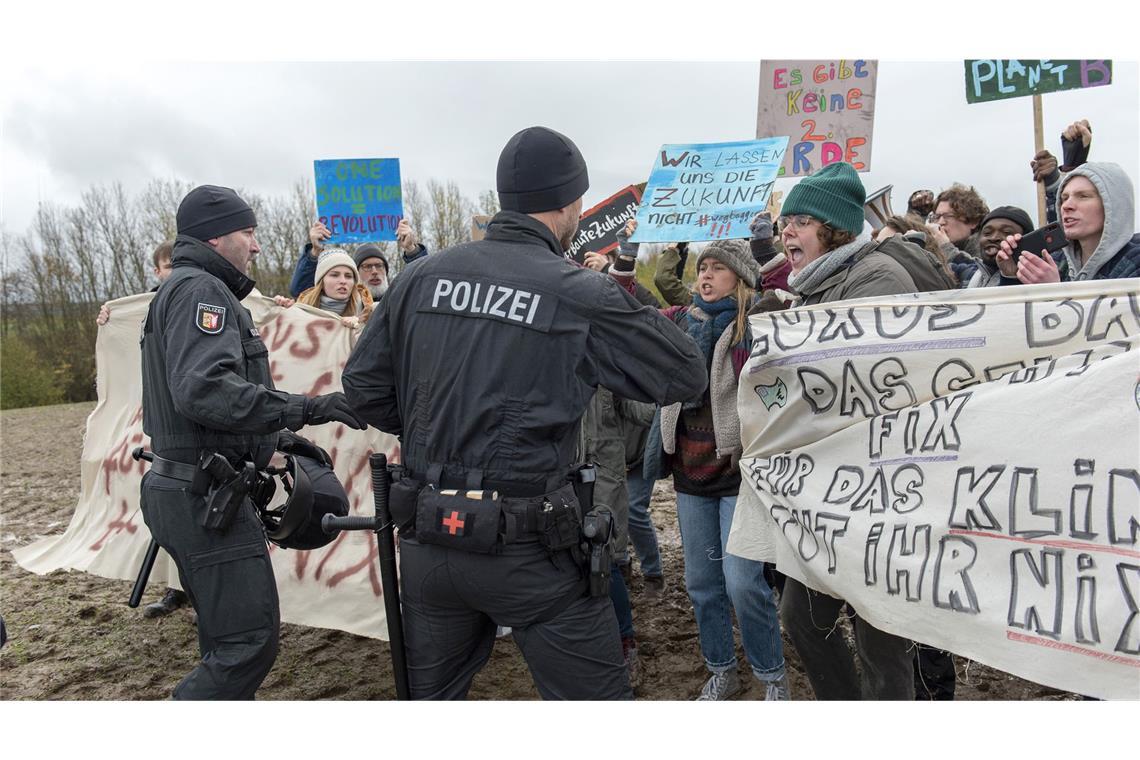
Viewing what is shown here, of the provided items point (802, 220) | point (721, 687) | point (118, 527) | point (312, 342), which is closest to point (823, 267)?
point (802, 220)

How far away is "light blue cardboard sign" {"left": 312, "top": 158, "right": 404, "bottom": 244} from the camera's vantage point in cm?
672

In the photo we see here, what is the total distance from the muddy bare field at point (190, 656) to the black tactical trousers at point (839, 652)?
A: 792 millimetres

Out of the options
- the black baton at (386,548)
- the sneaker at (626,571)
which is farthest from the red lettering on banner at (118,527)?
the sneaker at (626,571)

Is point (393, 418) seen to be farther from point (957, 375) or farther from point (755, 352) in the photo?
point (957, 375)

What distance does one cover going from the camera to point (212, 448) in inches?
138

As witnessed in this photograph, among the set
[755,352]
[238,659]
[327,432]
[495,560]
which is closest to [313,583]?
[327,432]

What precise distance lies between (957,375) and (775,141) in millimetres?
2958

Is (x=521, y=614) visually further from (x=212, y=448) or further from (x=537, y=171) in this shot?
(x=212, y=448)

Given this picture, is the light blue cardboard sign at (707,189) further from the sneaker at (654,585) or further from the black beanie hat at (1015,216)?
the sneaker at (654,585)

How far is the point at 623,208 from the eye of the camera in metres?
6.71

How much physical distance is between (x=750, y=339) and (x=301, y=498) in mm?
2107

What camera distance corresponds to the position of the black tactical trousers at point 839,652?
3.20 m

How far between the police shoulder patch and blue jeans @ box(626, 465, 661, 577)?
9.32 ft

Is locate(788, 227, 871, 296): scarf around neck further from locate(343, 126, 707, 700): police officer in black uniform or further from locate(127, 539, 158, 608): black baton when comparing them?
locate(127, 539, 158, 608): black baton
